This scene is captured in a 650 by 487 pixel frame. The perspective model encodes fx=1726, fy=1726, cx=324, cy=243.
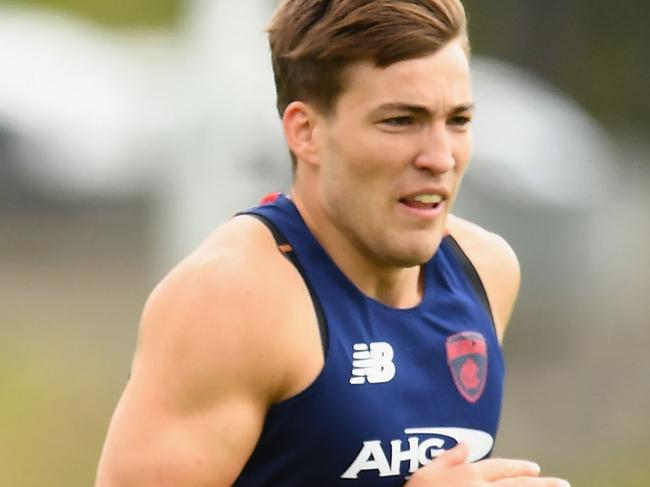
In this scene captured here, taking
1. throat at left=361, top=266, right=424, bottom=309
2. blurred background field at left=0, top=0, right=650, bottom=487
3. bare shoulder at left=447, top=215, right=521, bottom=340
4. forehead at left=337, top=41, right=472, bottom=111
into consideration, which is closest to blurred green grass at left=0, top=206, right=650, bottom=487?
blurred background field at left=0, top=0, right=650, bottom=487

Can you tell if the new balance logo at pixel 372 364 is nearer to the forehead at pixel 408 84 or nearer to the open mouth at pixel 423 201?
the open mouth at pixel 423 201

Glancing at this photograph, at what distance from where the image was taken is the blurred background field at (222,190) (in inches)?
383

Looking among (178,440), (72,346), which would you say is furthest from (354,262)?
(72,346)

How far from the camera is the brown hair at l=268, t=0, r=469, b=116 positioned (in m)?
3.55

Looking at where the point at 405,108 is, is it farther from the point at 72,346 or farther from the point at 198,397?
the point at 72,346

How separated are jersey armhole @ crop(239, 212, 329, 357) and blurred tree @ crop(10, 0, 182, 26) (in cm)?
1021

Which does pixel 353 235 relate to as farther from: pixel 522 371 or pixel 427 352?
pixel 522 371

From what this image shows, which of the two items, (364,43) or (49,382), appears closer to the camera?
(364,43)

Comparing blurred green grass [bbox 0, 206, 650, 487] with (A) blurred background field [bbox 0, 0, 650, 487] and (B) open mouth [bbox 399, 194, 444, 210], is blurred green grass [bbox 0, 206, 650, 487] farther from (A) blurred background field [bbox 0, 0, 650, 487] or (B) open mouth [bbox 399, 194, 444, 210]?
(B) open mouth [bbox 399, 194, 444, 210]

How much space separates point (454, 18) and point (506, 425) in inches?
238

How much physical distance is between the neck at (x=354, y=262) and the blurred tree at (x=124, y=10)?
1015 centimetres

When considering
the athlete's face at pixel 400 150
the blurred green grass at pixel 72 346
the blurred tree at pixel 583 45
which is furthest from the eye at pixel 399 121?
the blurred tree at pixel 583 45

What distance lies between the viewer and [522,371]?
10.3m

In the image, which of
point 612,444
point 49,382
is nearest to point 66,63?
point 49,382
